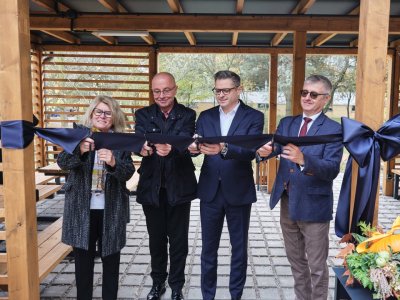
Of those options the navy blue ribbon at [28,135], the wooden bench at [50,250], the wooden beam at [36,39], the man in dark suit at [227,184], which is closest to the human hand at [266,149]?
the man in dark suit at [227,184]

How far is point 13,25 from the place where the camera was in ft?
7.47

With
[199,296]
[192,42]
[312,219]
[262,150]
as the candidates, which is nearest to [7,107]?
[262,150]

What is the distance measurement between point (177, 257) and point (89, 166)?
1.14 m

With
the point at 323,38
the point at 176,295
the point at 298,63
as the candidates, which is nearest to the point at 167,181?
the point at 176,295

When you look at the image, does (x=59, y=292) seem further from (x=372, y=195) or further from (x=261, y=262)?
(x=372, y=195)

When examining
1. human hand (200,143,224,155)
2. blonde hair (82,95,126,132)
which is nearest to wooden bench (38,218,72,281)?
blonde hair (82,95,126,132)

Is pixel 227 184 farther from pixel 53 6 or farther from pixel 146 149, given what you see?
pixel 53 6

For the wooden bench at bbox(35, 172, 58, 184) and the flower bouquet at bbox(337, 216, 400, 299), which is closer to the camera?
the flower bouquet at bbox(337, 216, 400, 299)

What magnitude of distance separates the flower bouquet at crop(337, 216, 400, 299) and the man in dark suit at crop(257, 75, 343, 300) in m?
0.41

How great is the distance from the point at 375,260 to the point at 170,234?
176cm

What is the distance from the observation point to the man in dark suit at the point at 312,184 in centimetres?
274

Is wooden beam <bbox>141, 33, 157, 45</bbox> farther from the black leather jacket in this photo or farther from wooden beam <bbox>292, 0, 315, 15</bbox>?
the black leather jacket

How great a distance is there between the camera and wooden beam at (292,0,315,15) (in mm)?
5116

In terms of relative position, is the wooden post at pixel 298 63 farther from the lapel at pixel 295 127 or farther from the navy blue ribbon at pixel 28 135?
the navy blue ribbon at pixel 28 135
